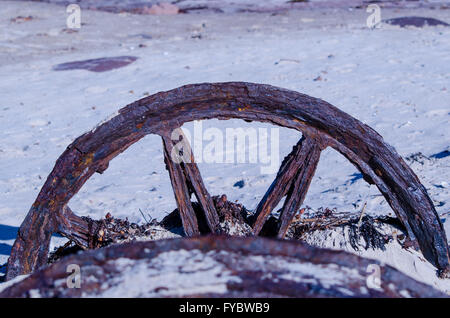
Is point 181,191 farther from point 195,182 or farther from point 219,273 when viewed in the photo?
point 219,273

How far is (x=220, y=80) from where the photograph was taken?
6.85m

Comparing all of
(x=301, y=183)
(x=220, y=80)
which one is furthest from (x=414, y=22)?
(x=301, y=183)

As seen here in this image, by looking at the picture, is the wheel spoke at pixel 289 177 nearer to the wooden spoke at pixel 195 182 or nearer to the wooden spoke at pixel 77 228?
the wooden spoke at pixel 195 182

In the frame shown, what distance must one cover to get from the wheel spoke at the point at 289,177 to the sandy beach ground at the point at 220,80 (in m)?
0.51

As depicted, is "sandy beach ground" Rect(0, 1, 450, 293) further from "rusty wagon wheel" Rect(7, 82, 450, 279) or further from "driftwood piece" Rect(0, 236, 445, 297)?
"driftwood piece" Rect(0, 236, 445, 297)

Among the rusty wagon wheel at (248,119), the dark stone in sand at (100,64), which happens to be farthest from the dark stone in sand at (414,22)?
the rusty wagon wheel at (248,119)

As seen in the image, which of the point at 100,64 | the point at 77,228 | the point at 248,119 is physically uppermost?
the point at 100,64

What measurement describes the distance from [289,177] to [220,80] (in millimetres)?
4723

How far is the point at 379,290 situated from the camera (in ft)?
3.62

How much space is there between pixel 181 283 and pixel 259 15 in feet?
41.7

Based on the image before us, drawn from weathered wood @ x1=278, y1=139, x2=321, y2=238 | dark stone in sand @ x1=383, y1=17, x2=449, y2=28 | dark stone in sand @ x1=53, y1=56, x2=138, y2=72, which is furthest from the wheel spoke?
dark stone in sand @ x1=383, y1=17, x2=449, y2=28

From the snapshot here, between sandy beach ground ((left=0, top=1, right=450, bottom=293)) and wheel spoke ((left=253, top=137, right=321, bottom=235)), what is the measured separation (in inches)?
20.2

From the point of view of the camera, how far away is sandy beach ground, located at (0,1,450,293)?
12.3 ft
